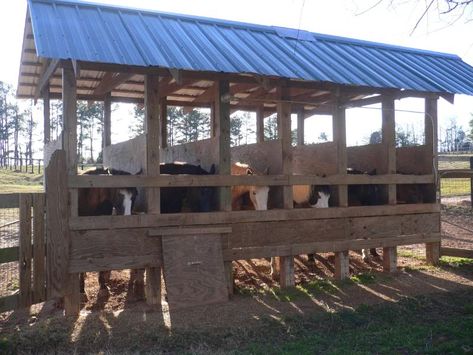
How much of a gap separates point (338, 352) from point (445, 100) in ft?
20.5

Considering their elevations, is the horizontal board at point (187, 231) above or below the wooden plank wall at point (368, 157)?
below

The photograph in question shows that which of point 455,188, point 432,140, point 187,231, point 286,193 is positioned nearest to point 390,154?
point 432,140

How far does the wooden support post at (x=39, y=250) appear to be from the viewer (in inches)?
225

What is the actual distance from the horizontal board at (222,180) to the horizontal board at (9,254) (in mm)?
993

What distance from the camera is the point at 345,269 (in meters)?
7.89

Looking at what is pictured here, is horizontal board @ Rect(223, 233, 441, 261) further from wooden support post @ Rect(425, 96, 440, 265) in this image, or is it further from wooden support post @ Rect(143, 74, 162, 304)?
wooden support post @ Rect(143, 74, 162, 304)

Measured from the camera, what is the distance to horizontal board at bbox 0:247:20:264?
5508 mm

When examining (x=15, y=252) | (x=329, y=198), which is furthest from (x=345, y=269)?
(x=15, y=252)

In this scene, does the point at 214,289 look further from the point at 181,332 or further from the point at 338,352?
the point at 338,352

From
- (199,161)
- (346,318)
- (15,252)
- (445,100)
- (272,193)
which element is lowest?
(346,318)

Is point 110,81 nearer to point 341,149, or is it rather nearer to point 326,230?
point 341,149

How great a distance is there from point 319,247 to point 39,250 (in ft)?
13.5

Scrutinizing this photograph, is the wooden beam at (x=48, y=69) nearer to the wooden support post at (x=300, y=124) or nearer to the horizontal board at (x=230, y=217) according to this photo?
the horizontal board at (x=230, y=217)

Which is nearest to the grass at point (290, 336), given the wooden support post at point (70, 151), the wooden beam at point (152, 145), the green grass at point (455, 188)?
the wooden support post at point (70, 151)
